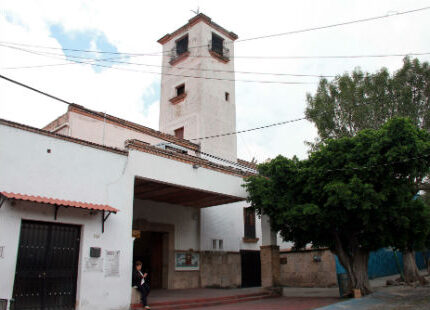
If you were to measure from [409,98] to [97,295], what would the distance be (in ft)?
54.1

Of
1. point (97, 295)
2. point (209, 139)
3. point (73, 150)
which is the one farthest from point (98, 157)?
point (209, 139)

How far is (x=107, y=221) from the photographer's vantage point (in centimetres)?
1085

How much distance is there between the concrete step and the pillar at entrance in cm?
59

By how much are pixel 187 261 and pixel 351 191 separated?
352 inches

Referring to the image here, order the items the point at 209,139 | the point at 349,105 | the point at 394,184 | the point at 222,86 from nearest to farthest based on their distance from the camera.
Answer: the point at 394,184, the point at 349,105, the point at 209,139, the point at 222,86

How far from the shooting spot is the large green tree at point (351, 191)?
1170cm

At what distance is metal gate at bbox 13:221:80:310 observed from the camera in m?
9.16

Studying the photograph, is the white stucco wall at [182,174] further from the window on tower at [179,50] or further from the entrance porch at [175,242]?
the window on tower at [179,50]

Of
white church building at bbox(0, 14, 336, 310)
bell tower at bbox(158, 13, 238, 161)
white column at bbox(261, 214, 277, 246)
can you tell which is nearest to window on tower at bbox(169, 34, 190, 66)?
bell tower at bbox(158, 13, 238, 161)

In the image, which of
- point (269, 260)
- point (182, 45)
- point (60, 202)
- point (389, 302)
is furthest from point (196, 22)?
point (389, 302)

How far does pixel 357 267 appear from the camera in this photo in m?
13.7

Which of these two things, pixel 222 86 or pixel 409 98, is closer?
pixel 409 98

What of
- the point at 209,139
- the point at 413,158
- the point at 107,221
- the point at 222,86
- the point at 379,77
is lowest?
the point at 107,221

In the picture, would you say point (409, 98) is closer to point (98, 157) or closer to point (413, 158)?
point (413, 158)
